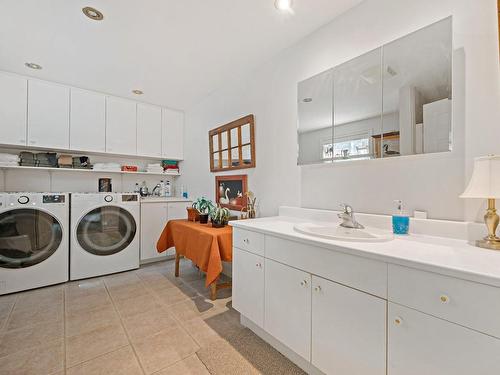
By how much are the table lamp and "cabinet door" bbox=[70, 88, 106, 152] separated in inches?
152

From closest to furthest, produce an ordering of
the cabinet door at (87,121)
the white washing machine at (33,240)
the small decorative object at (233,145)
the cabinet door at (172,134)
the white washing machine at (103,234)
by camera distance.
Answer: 1. the white washing machine at (33,240)
2. the small decorative object at (233,145)
3. the white washing machine at (103,234)
4. the cabinet door at (87,121)
5. the cabinet door at (172,134)

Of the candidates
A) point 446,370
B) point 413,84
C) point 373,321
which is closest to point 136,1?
point 413,84

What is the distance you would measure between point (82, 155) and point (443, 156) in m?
4.12

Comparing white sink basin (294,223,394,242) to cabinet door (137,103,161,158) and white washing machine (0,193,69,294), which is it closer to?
white washing machine (0,193,69,294)

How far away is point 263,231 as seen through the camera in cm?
161

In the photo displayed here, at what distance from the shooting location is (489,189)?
104cm

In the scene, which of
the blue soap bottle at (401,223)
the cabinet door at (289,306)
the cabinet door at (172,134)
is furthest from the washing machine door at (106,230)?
the blue soap bottle at (401,223)

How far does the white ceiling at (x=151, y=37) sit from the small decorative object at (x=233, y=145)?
0.62m

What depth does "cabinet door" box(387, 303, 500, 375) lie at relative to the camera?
757 millimetres

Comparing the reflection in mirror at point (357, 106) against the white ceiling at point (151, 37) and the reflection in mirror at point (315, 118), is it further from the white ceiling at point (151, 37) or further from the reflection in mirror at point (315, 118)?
the white ceiling at point (151, 37)

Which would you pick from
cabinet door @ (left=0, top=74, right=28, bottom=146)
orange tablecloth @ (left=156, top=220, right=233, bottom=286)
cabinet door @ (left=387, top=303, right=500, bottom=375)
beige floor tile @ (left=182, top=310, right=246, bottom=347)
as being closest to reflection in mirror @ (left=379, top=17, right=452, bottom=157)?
cabinet door @ (left=387, top=303, right=500, bottom=375)

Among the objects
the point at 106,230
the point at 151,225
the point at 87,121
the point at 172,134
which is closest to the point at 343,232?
the point at 151,225

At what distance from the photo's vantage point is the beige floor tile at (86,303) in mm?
2121

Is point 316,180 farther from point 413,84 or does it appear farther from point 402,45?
point 402,45
